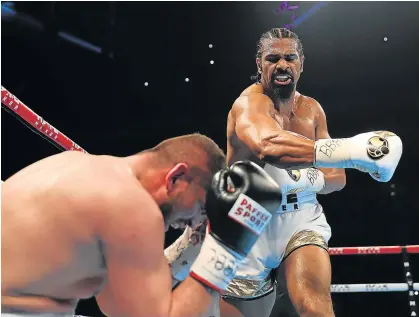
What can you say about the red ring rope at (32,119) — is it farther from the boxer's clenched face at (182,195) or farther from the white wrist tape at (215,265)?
the white wrist tape at (215,265)

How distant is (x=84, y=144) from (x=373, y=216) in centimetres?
315

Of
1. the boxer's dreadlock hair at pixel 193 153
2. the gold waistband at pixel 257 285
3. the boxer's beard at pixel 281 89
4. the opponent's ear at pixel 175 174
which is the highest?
the boxer's beard at pixel 281 89

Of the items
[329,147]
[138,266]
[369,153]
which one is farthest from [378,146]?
[138,266]

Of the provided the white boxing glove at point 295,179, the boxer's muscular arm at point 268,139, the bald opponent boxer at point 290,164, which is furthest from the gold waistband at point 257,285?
the boxer's muscular arm at point 268,139

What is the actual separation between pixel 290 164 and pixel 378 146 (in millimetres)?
254

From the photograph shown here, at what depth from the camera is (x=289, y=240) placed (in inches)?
74.4

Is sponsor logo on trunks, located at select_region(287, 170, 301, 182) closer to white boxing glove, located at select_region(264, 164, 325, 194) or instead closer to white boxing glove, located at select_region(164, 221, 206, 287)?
white boxing glove, located at select_region(264, 164, 325, 194)

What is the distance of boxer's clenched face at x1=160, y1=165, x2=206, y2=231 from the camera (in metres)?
1.17

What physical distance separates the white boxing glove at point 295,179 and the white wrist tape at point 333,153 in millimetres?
425

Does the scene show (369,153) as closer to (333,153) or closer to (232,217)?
(333,153)

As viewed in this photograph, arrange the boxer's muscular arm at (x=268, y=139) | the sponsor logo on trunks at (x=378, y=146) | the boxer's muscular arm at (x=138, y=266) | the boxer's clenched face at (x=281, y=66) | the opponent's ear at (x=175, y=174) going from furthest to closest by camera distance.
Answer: the boxer's clenched face at (x=281, y=66) → the boxer's muscular arm at (x=268, y=139) → the sponsor logo on trunks at (x=378, y=146) → the opponent's ear at (x=175, y=174) → the boxer's muscular arm at (x=138, y=266)

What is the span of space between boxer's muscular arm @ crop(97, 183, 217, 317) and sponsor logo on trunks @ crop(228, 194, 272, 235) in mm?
162

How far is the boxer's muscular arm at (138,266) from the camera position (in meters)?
1.05

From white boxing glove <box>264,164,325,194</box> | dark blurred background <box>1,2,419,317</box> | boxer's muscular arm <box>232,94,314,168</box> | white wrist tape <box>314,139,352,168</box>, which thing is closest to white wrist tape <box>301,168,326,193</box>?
white boxing glove <box>264,164,325,194</box>
